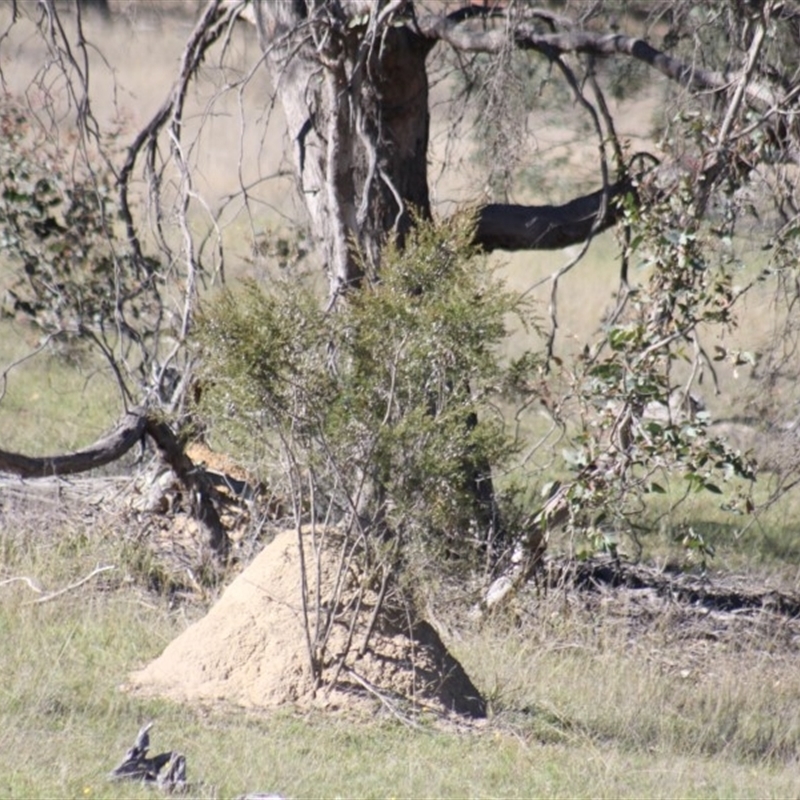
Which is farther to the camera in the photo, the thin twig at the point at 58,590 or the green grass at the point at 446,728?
the thin twig at the point at 58,590

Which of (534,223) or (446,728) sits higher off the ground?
(534,223)

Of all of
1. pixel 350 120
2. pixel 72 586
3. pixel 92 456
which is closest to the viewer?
pixel 72 586

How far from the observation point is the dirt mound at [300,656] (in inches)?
257

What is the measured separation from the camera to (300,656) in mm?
6625

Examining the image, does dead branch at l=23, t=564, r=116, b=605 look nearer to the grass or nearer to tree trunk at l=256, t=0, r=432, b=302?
the grass

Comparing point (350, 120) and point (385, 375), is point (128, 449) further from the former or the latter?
point (385, 375)

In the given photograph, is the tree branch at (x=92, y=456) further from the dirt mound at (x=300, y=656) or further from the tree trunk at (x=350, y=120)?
the dirt mound at (x=300, y=656)

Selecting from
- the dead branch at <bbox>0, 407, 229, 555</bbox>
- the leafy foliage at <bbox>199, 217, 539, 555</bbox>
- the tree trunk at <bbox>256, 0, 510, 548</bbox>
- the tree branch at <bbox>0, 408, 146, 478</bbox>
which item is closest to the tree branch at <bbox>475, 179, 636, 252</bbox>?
the tree trunk at <bbox>256, 0, 510, 548</bbox>

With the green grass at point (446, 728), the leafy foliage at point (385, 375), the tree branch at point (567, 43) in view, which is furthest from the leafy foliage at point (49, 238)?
the leafy foliage at point (385, 375)

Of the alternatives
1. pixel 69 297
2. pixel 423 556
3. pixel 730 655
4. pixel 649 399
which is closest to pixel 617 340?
pixel 649 399

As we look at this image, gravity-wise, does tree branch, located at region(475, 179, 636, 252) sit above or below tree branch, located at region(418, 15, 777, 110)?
below

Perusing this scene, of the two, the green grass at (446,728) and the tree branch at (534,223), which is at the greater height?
the tree branch at (534,223)

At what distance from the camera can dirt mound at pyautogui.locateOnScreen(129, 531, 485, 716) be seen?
21.5ft

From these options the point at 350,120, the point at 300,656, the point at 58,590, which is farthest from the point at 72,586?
the point at 350,120
